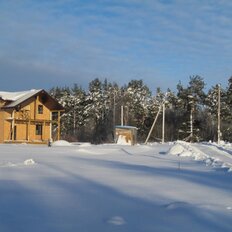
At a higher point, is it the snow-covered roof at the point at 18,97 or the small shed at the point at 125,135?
the snow-covered roof at the point at 18,97

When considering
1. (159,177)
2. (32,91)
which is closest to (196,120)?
(32,91)

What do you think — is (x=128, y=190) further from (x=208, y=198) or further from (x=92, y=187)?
(x=208, y=198)

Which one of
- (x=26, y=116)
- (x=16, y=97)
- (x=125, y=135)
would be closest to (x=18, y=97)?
(x=16, y=97)

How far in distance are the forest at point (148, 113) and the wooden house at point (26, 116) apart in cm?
903

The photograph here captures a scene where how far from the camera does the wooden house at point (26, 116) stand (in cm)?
5175

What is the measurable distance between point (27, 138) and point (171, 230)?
48297 mm

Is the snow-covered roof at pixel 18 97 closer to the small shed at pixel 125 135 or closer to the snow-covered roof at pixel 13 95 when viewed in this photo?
the snow-covered roof at pixel 13 95

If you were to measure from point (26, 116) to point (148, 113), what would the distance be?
31.1m

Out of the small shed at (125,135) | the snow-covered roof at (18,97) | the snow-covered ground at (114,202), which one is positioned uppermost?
the snow-covered roof at (18,97)

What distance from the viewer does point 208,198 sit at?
8375mm

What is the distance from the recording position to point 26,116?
52531 mm

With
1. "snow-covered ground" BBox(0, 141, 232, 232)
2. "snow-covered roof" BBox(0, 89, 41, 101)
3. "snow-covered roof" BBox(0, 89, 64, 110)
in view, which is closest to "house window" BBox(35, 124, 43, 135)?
"snow-covered roof" BBox(0, 89, 64, 110)

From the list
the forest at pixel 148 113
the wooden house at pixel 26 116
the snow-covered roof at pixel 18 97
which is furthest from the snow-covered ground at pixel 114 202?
the forest at pixel 148 113

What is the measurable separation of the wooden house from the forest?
9027 millimetres
